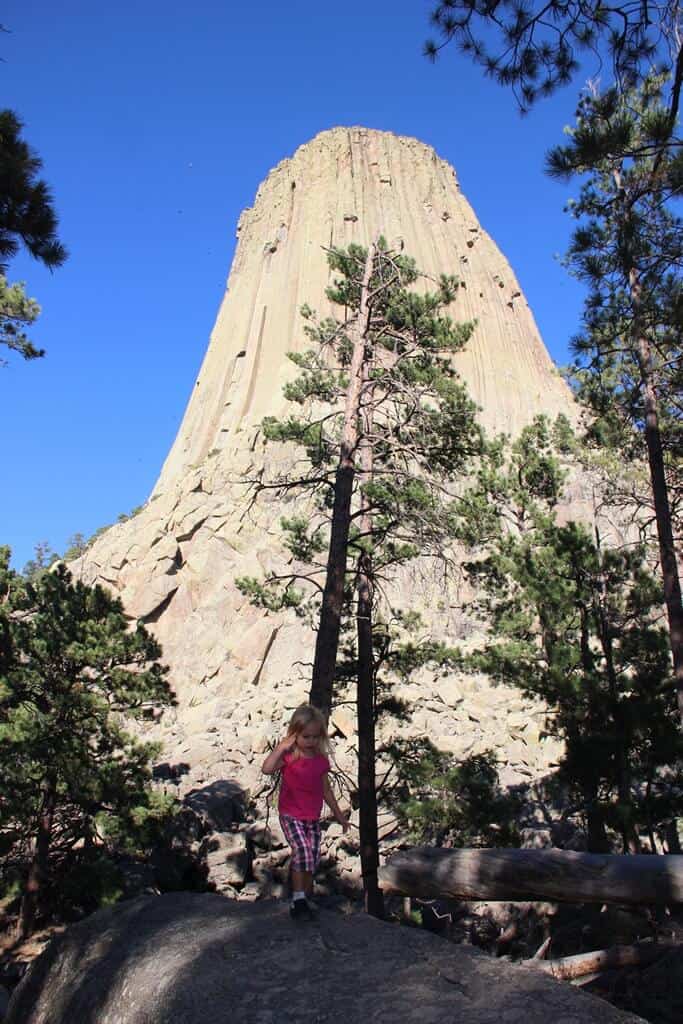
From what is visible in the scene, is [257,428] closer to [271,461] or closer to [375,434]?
[271,461]

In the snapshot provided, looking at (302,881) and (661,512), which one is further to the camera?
(661,512)

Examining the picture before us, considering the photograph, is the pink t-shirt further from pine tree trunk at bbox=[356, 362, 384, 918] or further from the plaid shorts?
pine tree trunk at bbox=[356, 362, 384, 918]

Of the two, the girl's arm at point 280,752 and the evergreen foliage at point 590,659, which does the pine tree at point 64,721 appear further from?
the girl's arm at point 280,752

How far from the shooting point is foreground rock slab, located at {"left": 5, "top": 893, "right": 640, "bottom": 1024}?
278 cm

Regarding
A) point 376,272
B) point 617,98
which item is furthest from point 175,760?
point 617,98

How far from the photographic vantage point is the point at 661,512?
9.85m

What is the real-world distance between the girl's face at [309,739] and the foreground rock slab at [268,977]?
930 mm

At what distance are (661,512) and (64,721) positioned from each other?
10905 millimetres

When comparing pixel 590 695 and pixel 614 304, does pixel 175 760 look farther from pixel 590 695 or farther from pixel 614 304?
pixel 614 304

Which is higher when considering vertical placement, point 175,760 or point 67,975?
point 175,760

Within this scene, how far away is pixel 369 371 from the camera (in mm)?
11391

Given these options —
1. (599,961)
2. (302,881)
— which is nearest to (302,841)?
(302,881)

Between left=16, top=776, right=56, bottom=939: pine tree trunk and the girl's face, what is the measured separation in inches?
412

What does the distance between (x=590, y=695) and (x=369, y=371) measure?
6685 mm
